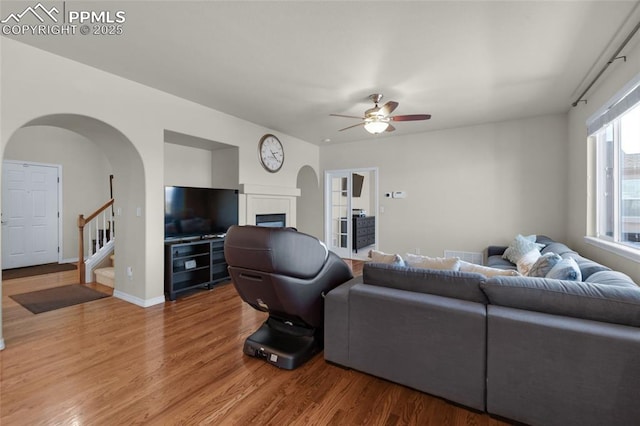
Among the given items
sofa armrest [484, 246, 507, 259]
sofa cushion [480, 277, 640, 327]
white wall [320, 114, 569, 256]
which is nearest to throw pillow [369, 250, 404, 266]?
sofa cushion [480, 277, 640, 327]

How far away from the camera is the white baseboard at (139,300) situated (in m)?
3.38

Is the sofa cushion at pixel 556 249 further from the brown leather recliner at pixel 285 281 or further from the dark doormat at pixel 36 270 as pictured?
the dark doormat at pixel 36 270

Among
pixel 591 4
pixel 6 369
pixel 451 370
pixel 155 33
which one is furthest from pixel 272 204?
pixel 591 4

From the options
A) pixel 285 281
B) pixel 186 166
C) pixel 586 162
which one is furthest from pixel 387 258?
pixel 186 166

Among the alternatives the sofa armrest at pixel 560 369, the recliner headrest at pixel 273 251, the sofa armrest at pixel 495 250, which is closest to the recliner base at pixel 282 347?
the recliner headrest at pixel 273 251

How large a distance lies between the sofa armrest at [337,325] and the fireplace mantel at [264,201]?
285cm

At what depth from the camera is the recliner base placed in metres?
2.10

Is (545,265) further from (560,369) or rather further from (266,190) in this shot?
(266,190)

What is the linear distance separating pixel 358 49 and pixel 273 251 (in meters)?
1.96

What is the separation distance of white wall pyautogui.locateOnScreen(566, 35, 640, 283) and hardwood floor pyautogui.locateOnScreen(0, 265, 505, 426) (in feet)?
7.99

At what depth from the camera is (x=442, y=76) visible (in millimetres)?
3066

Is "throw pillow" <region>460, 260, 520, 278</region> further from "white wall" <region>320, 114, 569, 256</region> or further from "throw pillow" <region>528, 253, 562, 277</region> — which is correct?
"white wall" <region>320, 114, 569, 256</region>

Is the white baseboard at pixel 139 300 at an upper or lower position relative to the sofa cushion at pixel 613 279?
lower

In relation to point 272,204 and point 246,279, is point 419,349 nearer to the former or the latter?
point 246,279
